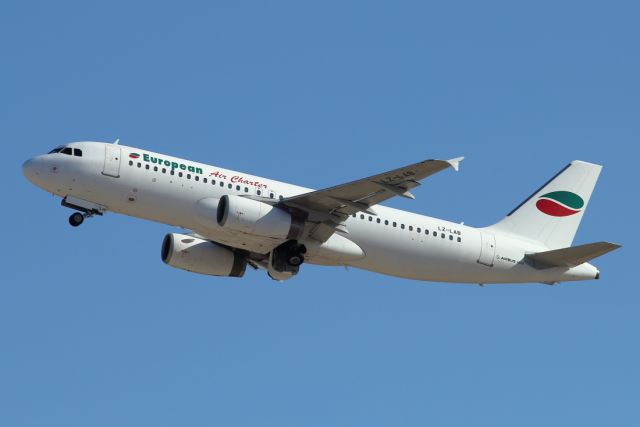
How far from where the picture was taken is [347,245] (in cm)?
4597

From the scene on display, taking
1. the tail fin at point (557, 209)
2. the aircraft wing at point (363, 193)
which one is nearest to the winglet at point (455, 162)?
the aircraft wing at point (363, 193)

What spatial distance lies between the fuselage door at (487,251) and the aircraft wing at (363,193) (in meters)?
6.14

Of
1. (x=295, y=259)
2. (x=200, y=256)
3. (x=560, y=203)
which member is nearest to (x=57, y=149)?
(x=200, y=256)

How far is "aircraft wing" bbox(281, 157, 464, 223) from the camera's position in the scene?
4206cm

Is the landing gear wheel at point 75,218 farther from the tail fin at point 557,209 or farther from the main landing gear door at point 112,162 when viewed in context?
the tail fin at point 557,209

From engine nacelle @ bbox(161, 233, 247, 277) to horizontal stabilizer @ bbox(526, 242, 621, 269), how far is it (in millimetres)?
12436

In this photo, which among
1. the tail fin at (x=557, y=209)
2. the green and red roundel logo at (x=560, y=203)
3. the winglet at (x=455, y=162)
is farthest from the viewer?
the green and red roundel logo at (x=560, y=203)

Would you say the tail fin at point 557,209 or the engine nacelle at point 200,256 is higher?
the tail fin at point 557,209

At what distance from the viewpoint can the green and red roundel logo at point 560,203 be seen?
5281 cm

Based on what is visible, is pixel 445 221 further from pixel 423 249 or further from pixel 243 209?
pixel 243 209

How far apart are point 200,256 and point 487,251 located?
470 inches

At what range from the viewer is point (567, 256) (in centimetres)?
4881

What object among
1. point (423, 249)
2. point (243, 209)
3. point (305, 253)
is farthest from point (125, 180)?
point (423, 249)

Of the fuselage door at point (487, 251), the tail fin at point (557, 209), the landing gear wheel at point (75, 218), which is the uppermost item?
the tail fin at point (557, 209)
